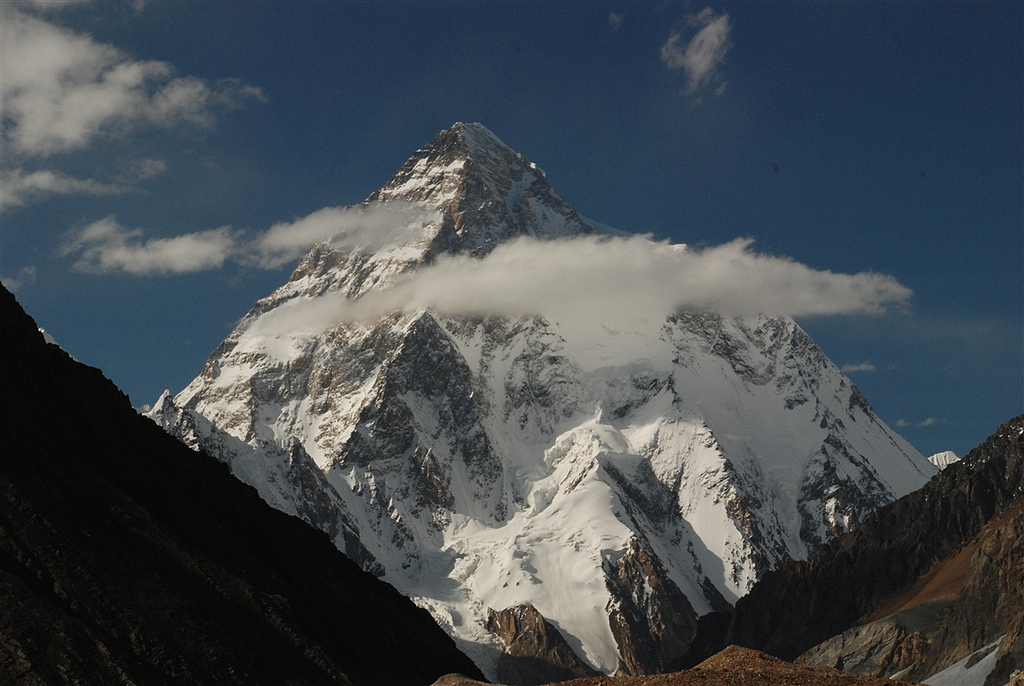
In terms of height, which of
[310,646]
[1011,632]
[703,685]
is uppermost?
[310,646]

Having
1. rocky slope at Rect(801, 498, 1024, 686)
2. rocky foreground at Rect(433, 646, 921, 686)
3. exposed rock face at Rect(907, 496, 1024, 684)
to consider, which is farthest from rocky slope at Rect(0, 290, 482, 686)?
exposed rock face at Rect(907, 496, 1024, 684)

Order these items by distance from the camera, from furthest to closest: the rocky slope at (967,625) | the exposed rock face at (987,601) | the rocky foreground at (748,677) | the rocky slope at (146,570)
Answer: the exposed rock face at (987,601), the rocky slope at (967,625), the rocky slope at (146,570), the rocky foreground at (748,677)

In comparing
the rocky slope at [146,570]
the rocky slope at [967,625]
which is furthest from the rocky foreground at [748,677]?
the rocky slope at [967,625]

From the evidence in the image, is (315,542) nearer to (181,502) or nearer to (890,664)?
(181,502)

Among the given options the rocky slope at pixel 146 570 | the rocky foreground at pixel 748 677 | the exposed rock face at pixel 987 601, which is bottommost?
the exposed rock face at pixel 987 601

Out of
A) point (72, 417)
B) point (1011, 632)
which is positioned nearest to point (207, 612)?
point (72, 417)

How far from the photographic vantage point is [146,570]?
222 feet

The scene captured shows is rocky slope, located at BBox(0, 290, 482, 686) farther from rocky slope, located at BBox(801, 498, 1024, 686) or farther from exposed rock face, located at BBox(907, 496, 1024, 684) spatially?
exposed rock face, located at BBox(907, 496, 1024, 684)

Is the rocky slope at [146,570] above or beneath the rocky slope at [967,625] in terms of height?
above

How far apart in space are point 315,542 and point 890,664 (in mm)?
112020

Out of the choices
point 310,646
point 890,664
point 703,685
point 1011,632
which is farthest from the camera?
point 890,664

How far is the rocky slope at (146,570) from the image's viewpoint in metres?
61.4

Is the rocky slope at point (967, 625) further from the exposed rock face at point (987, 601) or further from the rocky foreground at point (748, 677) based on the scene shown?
the rocky foreground at point (748, 677)

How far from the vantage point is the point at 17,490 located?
219 feet
